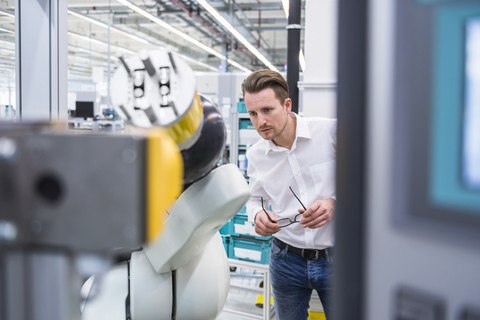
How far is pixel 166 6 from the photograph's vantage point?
315 inches

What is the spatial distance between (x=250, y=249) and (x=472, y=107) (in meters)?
2.91

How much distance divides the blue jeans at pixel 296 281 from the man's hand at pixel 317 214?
10.5 inches

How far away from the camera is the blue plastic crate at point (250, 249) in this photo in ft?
10.5

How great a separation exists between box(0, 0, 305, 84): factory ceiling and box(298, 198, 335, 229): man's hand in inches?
172

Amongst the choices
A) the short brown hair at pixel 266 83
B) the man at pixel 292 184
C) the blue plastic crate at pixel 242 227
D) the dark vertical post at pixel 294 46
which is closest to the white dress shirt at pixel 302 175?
A: the man at pixel 292 184

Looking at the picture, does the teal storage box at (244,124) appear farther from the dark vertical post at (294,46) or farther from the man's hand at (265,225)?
the man's hand at (265,225)

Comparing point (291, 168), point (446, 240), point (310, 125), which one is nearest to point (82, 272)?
point (446, 240)

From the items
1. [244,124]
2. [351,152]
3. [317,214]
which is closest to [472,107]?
[351,152]

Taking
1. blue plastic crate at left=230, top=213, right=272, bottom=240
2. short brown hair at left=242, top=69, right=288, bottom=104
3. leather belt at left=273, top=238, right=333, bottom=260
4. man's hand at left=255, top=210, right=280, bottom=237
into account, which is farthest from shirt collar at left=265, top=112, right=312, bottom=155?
blue plastic crate at left=230, top=213, right=272, bottom=240

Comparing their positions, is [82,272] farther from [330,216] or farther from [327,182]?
[327,182]

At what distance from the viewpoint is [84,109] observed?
259 inches

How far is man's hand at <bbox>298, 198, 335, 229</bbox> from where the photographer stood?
156 cm

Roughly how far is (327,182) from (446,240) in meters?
1.31

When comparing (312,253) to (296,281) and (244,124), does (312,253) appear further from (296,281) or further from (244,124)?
(244,124)
